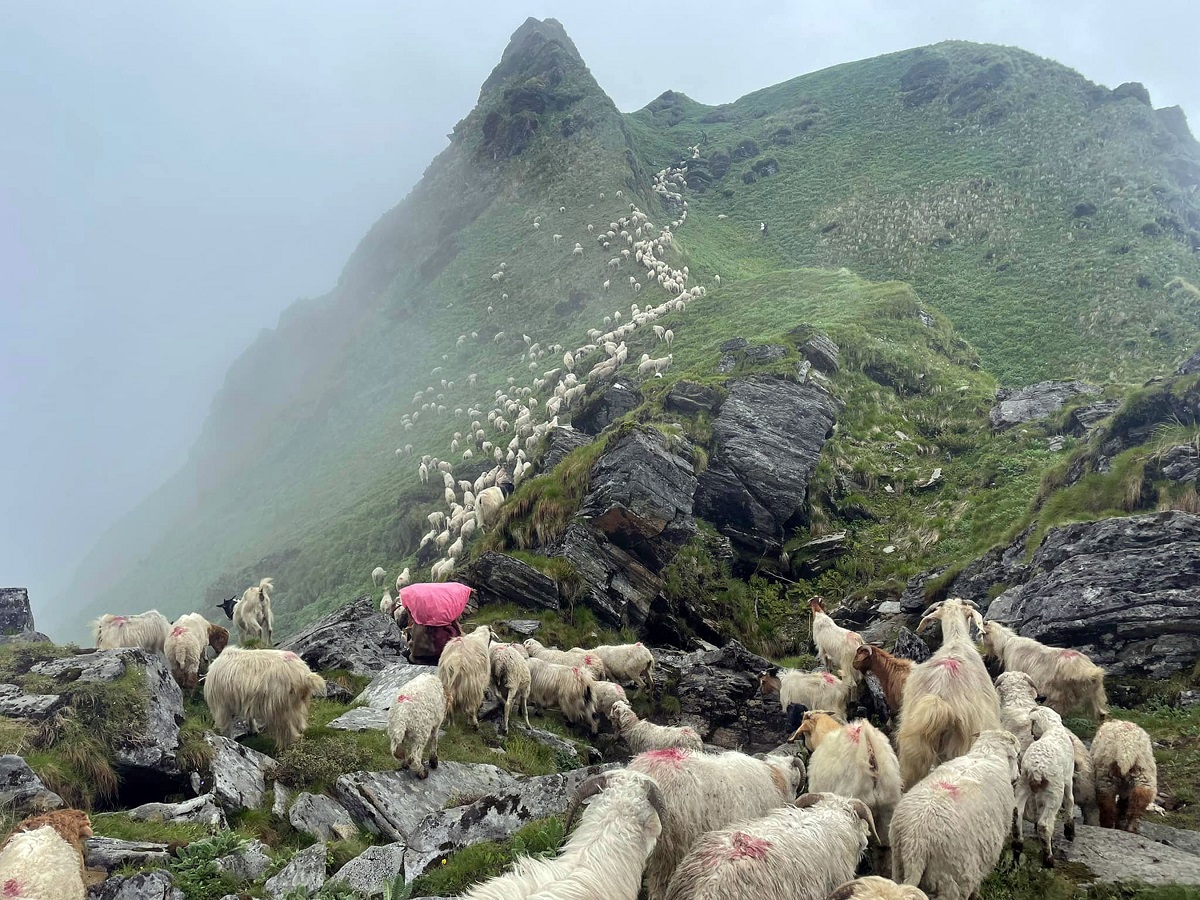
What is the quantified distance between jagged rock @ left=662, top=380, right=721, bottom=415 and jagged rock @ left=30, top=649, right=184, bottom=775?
1699 centimetres

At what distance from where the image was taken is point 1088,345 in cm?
3519

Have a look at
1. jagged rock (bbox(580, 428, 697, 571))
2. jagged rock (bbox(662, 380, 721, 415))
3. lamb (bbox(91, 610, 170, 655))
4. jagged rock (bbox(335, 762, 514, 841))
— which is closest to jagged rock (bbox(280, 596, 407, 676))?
lamb (bbox(91, 610, 170, 655))

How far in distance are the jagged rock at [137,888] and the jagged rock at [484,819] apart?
2016 millimetres

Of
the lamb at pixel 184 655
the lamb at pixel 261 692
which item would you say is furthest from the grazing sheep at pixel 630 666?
the lamb at pixel 184 655

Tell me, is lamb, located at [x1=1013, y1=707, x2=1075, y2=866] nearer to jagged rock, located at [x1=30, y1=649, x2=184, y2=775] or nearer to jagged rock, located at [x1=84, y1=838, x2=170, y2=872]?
jagged rock, located at [x1=84, y1=838, x2=170, y2=872]

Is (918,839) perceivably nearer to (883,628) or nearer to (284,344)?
(883,628)

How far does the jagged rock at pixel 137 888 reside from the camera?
5395 millimetres

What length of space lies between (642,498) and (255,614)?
1018 cm

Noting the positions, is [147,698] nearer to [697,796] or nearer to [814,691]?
[697,796]

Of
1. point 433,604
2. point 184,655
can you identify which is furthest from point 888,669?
point 184,655

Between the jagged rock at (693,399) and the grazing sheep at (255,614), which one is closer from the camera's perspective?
the grazing sheep at (255,614)

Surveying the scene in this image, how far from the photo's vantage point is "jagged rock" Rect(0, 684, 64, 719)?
793 cm

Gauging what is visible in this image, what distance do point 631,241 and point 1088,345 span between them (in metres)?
33.5

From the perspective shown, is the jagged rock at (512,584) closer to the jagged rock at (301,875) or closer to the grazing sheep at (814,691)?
the grazing sheep at (814,691)
